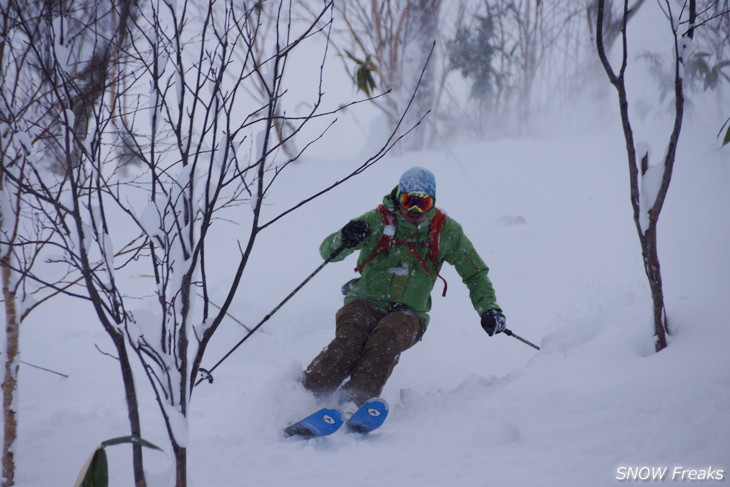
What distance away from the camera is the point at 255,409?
2.69 meters

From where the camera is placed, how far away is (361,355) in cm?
279

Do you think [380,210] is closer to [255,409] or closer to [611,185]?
[255,409]

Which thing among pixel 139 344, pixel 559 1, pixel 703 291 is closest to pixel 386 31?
pixel 559 1

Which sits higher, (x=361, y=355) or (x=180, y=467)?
(x=361, y=355)

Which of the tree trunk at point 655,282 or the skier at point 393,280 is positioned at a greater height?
the skier at point 393,280

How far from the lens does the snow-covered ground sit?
1.89 m

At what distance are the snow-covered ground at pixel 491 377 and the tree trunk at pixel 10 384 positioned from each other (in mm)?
121

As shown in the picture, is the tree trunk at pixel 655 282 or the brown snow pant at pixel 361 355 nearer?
the tree trunk at pixel 655 282

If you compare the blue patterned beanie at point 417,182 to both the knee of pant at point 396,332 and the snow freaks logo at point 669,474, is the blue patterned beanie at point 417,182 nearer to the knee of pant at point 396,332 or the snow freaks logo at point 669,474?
the knee of pant at point 396,332

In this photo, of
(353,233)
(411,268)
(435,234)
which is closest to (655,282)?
(435,234)

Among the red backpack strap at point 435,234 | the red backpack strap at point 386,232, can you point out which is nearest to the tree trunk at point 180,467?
the red backpack strap at point 386,232

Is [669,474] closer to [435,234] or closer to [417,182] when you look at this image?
[435,234]

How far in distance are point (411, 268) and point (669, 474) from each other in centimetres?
169

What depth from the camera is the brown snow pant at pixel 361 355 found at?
2645 millimetres
